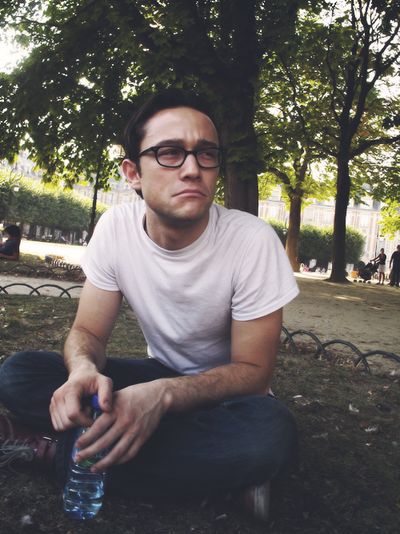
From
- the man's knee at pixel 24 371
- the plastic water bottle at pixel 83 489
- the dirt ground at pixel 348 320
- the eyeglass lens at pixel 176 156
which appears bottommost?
the dirt ground at pixel 348 320

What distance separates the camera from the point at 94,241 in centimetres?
272

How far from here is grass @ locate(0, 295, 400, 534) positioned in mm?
2025

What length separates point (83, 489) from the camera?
6.93 ft

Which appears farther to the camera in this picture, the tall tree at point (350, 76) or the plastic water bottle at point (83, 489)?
the tall tree at point (350, 76)

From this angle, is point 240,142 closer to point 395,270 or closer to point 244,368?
point 244,368

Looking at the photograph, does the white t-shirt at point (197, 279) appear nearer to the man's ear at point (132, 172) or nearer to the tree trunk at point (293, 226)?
the man's ear at point (132, 172)

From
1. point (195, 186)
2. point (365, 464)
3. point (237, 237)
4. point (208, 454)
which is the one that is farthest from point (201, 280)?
point (365, 464)

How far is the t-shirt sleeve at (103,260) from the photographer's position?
2660 millimetres

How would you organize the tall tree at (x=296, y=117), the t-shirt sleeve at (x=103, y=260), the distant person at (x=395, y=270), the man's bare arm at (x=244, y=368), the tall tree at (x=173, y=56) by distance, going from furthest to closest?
the distant person at (x=395, y=270) → the tall tree at (x=296, y=117) → the tall tree at (x=173, y=56) → the t-shirt sleeve at (x=103, y=260) → the man's bare arm at (x=244, y=368)

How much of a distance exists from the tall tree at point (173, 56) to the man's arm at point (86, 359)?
310 inches

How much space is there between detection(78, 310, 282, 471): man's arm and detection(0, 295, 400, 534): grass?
0.38 meters

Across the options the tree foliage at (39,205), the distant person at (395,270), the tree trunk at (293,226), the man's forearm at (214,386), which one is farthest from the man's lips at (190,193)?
the tree foliage at (39,205)

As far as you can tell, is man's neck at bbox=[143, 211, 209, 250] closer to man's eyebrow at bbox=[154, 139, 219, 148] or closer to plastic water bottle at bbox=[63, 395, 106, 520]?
man's eyebrow at bbox=[154, 139, 219, 148]

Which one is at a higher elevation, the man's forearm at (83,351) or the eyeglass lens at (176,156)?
the eyeglass lens at (176,156)
